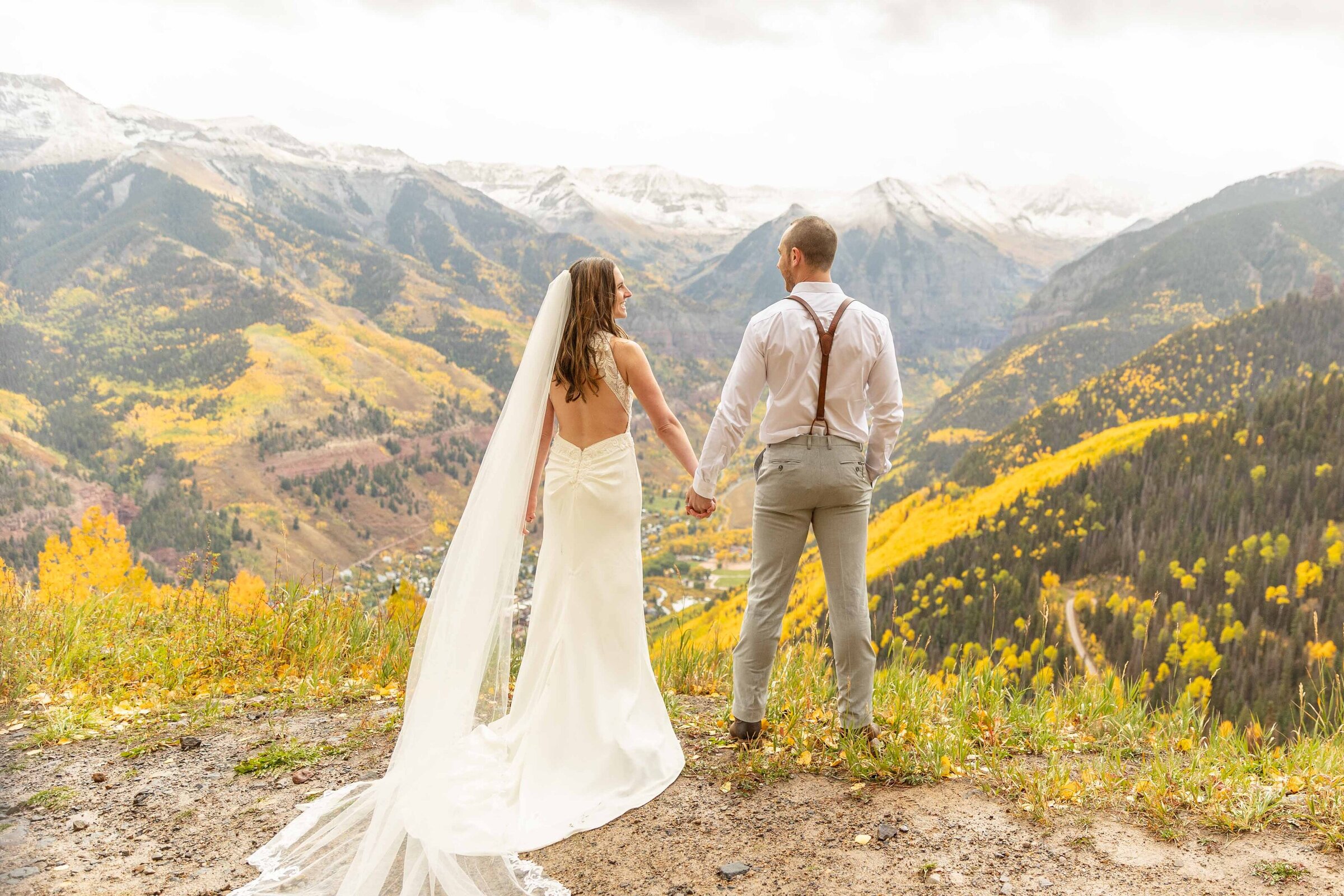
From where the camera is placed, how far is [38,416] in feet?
615

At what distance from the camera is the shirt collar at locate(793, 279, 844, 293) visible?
4.56 metres

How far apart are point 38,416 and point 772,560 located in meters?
234

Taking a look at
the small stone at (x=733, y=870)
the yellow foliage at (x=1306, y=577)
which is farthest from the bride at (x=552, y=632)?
the yellow foliage at (x=1306, y=577)

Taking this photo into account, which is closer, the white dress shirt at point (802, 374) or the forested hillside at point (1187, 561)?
the white dress shirt at point (802, 374)

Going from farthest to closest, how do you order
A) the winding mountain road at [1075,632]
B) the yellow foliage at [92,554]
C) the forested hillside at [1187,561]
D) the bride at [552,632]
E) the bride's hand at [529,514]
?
the winding mountain road at [1075,632] → the forested hillside at [1187,561] → the yellow foliage at [92,554] → the bride's hand at [529,514] → the bride at [552,632]

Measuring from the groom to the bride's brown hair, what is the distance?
801mm

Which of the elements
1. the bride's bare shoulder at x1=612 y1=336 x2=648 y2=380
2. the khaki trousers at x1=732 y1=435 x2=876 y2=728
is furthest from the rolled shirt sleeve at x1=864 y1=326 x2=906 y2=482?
the bride's bare shoulder at x1=612 y1=336 x2=648 y2=380

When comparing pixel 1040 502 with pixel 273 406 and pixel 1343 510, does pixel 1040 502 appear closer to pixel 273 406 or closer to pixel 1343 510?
pixel 1343 510

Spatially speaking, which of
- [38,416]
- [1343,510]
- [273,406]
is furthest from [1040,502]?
[38,416]

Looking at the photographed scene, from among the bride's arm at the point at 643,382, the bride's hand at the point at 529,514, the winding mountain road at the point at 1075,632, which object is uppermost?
the bride's arm at the point at 643,382

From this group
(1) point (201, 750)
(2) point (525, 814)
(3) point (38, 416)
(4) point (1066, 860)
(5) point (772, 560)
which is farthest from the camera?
(3) point (38, 416)

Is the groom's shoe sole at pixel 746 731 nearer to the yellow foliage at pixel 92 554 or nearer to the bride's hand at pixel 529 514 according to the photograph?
the bride's hand at pixel 529 514

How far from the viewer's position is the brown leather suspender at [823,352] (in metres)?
4.46

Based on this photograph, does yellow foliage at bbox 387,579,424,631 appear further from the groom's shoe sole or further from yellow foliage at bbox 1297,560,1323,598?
yellow foliage at bbox 1297,560,1323,598
